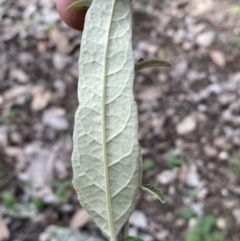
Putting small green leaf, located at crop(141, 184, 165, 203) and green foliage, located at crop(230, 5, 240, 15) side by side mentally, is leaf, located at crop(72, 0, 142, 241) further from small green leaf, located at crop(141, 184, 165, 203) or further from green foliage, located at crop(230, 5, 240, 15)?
green foliage, located at crop(230, 5, 240, 15)

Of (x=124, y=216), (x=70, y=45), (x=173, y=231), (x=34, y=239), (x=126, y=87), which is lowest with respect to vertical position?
(x=173, y=231)

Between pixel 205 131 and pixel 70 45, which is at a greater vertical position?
pixel 70 45

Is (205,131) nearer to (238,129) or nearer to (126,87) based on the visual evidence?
(238,129)

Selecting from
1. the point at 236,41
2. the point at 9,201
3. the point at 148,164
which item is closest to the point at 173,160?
the point at 148,164

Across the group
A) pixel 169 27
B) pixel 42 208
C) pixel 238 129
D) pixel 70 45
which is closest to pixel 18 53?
pixel 70 45

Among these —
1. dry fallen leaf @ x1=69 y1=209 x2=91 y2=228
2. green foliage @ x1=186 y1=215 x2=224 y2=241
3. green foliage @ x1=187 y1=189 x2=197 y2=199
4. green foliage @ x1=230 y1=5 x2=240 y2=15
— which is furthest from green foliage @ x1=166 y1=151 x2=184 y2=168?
green foliage @ x1=230 y1=5 x2=240 y2=15

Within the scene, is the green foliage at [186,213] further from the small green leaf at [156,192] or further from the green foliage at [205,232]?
the small green leaf at [156,192]
